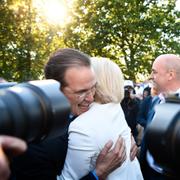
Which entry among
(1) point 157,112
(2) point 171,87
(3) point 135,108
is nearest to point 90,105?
(1) point 157,112

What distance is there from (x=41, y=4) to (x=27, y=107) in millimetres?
17141

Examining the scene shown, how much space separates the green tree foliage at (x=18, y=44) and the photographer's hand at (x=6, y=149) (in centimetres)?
1418

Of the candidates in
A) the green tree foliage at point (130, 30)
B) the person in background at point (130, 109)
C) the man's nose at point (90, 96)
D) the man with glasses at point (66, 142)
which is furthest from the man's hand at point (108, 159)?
the green tree foliage at point (130, 30)

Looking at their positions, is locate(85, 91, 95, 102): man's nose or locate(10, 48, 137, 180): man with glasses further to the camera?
locate(85, 91, 95, 102): man's nose

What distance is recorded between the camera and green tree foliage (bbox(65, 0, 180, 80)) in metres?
24.5

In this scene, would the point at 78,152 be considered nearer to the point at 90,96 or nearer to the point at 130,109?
the point at 90,96

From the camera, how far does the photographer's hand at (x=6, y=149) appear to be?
3.45 feet

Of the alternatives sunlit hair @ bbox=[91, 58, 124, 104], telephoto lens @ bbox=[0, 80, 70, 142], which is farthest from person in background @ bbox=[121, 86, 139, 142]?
telephoto lens @ bbox=[0, 80, 70, 142]

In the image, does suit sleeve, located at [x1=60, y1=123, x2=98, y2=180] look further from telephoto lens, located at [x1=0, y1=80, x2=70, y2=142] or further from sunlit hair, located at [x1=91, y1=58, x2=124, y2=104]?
telephoto lens, located at [x1=0, y1=80, x2=70, y2=142]

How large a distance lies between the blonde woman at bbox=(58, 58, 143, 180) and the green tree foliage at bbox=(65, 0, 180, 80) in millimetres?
20955

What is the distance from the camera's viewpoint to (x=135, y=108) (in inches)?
325

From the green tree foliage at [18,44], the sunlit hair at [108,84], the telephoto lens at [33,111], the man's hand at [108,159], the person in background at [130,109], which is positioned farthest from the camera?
the green tree foliage at [18,44]

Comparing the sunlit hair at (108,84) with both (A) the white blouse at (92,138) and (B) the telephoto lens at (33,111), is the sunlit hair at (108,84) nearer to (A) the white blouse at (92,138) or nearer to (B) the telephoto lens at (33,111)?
(A) the white blouse at (92,138)

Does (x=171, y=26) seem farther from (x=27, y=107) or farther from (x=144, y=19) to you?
(x=27, y=107)
